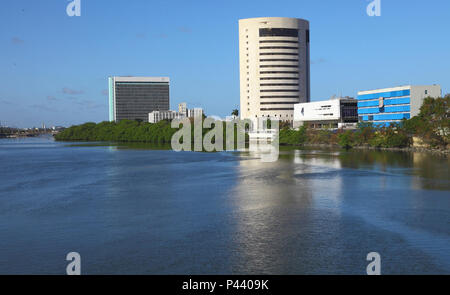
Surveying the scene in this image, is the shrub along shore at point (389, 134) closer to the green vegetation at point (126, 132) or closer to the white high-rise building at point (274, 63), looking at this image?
the green vegetation at point (126, 132)

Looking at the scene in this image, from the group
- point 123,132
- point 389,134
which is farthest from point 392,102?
point 123,132

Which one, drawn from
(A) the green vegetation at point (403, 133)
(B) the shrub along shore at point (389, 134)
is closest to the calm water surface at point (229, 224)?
(A) the green vegetation at point (403, 133)

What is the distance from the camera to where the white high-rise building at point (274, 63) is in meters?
128

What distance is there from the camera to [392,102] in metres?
84.9

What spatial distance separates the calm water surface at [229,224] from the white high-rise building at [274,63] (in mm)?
93609

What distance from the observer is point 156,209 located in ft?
78.1

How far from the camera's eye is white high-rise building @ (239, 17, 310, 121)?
128 m

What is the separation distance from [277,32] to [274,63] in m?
8.00

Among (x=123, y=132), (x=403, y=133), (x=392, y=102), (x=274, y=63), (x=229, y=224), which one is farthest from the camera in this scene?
(x=123, y=132)

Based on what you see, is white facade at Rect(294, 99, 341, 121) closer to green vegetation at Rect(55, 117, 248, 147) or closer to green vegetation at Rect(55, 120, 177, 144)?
green vegetation at Rect(55, 117, 248, 147)

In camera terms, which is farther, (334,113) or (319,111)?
(319,111)

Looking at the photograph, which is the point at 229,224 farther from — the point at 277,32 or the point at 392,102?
the point at 277,32

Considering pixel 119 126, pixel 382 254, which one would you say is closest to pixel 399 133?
pixel 382 254

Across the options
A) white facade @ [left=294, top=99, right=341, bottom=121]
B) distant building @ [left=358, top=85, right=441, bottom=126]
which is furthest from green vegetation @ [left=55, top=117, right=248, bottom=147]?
distant building @ [left=358, top=85, right=441, bottom=126]
